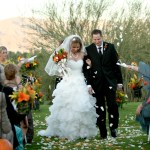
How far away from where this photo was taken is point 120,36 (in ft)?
107

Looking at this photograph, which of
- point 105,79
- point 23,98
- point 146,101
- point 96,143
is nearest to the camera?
point 23,98

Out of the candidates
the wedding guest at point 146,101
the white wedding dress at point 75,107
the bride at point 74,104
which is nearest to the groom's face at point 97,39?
the bride at point 74,104

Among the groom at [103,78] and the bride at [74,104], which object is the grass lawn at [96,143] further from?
the groom at [103,78]

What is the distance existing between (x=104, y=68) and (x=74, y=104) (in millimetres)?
1057

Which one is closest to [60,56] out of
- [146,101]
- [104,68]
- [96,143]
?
[104,68]

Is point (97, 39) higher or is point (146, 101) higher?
point (97, 39)

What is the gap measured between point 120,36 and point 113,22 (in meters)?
1.18

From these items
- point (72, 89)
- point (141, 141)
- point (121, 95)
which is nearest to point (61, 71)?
point (72, 89)

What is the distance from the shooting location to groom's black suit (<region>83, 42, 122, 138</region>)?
376 inches

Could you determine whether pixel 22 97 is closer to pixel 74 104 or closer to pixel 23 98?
pixel 23 98

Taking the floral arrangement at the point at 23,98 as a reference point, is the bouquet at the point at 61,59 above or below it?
above

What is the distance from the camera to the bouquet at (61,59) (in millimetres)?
9945

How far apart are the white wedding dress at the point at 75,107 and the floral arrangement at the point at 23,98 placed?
3195 millimetres

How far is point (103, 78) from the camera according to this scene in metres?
9.55
